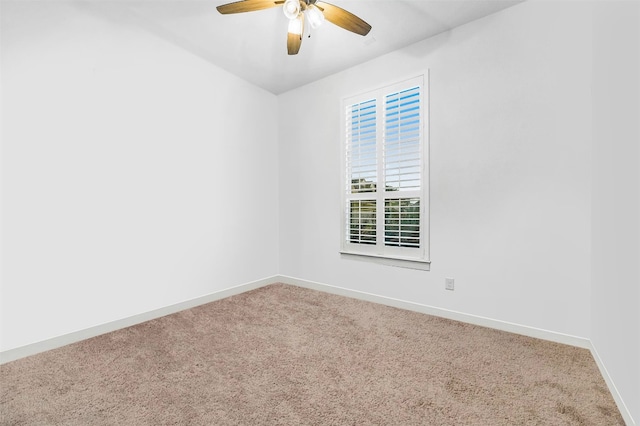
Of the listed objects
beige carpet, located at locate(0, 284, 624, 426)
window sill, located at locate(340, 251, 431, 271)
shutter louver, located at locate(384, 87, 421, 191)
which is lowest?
beige carpet, located at locate(0, 284, 624, 426)

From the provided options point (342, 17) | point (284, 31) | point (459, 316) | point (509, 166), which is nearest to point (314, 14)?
point (342, 17)

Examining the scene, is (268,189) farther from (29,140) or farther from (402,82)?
(29,140)

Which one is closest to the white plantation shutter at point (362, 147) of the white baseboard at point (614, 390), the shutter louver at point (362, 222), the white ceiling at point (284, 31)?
the shutter louver at point (362, 222)

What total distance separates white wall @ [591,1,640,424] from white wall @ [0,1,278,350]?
131 inches

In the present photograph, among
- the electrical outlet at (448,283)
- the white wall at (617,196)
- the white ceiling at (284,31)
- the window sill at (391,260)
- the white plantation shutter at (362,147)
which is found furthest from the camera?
the white plantation shutter at (362,147)

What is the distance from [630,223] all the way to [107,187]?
11.6ft

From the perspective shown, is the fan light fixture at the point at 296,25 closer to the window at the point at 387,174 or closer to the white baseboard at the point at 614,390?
the window at the point at 387,174

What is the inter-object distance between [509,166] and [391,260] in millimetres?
1386

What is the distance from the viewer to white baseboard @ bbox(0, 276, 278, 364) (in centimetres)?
212

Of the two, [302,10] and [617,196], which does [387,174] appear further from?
[617,196]

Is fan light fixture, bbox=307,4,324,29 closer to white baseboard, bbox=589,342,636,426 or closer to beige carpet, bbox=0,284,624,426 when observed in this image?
beige carpet, bbox=0,284,624,426

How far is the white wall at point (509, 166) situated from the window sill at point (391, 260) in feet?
0.22

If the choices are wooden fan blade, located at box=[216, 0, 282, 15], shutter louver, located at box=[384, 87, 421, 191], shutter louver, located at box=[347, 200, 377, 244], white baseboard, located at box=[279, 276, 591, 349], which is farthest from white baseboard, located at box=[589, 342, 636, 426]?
wooden fan blade, located at box=[216, 0, 282, 15]

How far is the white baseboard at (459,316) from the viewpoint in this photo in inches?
86.8
